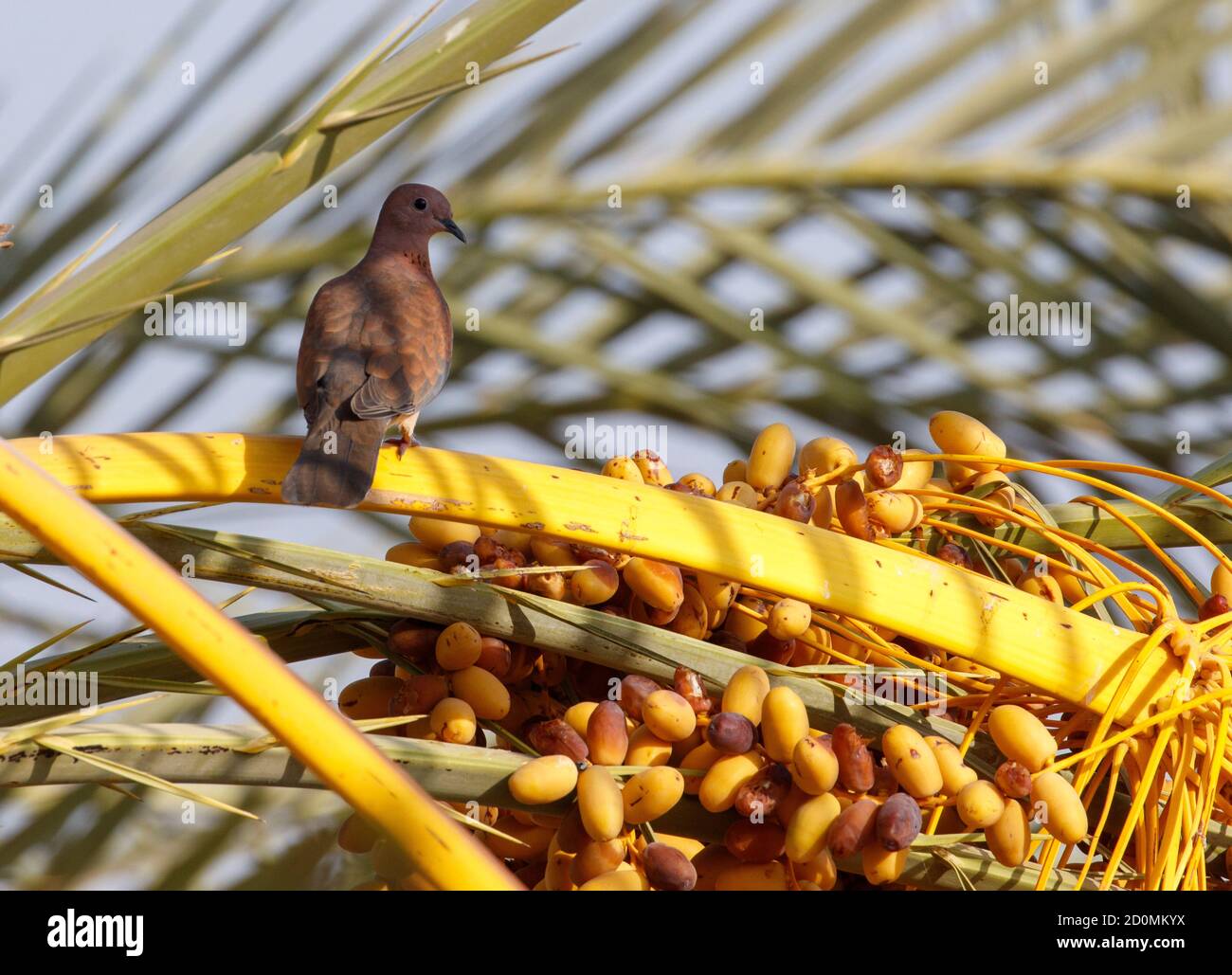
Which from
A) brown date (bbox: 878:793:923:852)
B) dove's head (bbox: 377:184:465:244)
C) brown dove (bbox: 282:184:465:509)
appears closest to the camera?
brown date (bbox: 878:793:923:852)

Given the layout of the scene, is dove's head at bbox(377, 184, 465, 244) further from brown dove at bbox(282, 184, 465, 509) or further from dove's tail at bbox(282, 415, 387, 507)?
dove's tail at bbox(282, 415, 387, 507)

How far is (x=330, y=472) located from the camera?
2.98ft

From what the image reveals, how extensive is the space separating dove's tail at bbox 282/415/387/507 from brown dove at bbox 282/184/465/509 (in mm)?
50

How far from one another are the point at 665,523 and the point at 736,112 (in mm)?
687

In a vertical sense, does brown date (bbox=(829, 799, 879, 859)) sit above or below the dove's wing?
below

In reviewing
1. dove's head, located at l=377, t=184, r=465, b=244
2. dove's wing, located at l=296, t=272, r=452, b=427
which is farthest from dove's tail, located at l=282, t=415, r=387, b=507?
dove's head, located at l=377, t=184, r=465, b=244

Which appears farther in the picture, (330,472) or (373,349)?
(373,349)

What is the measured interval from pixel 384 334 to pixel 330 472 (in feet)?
1.29

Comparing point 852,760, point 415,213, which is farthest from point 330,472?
point 415,213

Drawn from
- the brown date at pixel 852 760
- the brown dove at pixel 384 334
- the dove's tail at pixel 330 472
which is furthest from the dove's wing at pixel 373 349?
the brown date at pixel 852 760

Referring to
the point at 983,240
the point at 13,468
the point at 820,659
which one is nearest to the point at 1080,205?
the point at 983,240

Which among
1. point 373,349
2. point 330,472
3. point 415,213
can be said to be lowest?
point 330,472

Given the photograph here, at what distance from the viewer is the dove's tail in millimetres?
884

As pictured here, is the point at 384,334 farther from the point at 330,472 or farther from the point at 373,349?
the point at 330,472
